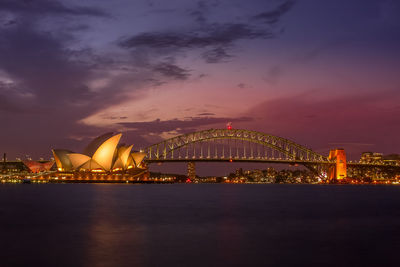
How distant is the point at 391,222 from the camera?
2919 cm

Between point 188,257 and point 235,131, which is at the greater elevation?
point 235,131

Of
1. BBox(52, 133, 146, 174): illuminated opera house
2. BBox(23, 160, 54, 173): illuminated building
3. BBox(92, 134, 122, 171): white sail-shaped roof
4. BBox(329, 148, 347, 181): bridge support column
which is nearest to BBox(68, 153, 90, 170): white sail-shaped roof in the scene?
BBox(52, 133, 146, 174): illuminated opera house

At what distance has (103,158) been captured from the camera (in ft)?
305

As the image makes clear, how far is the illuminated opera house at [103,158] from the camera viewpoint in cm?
8988

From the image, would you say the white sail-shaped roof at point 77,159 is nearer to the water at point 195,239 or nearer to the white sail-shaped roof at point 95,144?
the white sail-shaped roof at point 95,144

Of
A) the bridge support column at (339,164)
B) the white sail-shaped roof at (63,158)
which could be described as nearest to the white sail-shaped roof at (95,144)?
the white sail-shaped roof at (63,158)

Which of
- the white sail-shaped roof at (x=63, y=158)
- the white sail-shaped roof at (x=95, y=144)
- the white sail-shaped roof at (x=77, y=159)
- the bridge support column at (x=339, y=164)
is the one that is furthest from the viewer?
the bridge support column at (x=339, y=164)

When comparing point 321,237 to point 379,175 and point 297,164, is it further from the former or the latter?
point 379,175

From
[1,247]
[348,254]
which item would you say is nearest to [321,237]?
[348,254]

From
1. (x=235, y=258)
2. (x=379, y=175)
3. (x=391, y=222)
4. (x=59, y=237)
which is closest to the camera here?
(x=235, y=258)

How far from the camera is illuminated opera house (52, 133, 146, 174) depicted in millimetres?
89881

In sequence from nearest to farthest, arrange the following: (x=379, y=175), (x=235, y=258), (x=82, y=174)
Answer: (x=235, y=258) → (x=82, y=174) → (x=379, y=175)

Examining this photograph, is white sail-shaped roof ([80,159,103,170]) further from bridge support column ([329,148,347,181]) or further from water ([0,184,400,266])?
water ([0,184,400,266])

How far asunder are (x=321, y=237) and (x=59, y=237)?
1211cm
